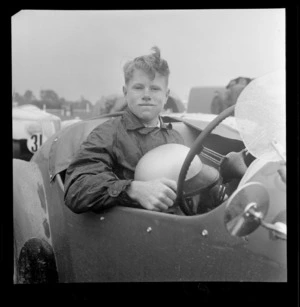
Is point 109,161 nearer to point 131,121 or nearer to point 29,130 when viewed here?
point 131,121

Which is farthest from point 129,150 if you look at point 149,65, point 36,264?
point 36,264

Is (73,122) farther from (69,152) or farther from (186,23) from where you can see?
(186,23)

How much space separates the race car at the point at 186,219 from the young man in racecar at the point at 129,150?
0.07 meters

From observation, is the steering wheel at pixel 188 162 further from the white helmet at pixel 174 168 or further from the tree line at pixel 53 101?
the tree line at pixel 53 101

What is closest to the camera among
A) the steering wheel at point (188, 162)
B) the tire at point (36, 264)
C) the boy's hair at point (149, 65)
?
the steering wheel at point (188, 162)

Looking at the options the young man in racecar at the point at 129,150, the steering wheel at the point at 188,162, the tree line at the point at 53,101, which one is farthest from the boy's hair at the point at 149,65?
the steering wheel at the point at 188,162

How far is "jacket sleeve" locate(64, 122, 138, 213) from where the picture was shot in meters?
4.15

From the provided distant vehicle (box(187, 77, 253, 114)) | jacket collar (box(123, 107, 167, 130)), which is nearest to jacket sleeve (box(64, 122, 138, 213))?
jacket collar (box(123, 107, 167, 130))

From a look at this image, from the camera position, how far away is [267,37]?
4.30 meters

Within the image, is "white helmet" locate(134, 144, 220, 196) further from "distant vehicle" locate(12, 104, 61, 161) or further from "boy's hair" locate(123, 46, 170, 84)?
"distant vehicle" locate(12, 104, 61, 161)

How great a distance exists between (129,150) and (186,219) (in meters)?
0.65

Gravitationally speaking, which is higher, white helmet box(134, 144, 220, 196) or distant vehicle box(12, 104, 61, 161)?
distant vehicle box(12, 104, 61, 161)

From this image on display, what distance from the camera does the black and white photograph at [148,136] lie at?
417 centimetres
